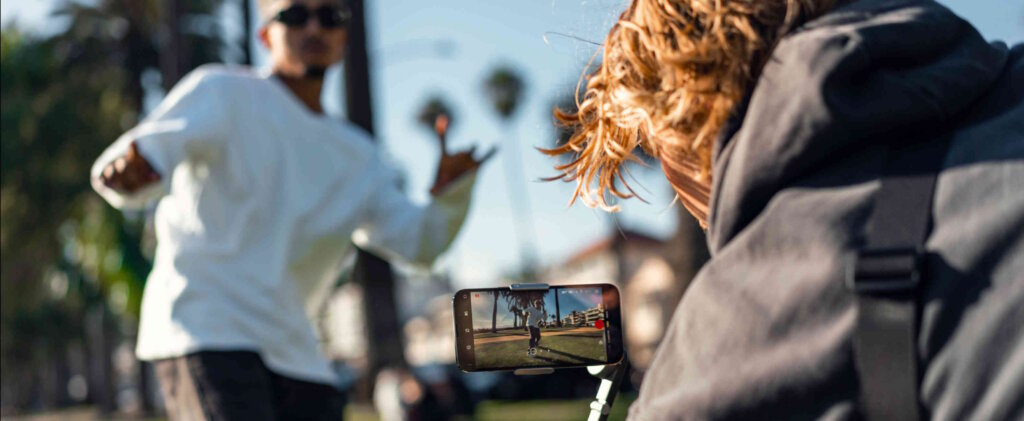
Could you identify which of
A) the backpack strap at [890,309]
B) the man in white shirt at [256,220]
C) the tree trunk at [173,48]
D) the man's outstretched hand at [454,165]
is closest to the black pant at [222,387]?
the man in white shirt at [256,220]

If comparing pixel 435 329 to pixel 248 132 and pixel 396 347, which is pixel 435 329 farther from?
pixel 248 132

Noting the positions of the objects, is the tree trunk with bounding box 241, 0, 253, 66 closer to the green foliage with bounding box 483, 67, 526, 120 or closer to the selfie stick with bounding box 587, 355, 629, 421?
the selfie stick with bounding box 587, 355, 629, 421

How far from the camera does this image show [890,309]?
38.6 inches

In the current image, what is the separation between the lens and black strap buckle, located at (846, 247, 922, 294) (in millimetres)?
964

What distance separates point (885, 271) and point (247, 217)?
249 centimetres

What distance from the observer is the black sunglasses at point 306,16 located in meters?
3.73

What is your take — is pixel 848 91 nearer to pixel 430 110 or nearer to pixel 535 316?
pixel 535 316

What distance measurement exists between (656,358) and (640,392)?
0.05 meters

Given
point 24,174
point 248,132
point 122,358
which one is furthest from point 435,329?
point 248,132

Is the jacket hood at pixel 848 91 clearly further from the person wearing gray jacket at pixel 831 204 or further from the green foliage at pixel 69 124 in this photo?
the green foliage at pixel 69 124

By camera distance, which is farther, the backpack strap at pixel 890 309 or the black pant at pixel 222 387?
the black pant at pixel 222 387

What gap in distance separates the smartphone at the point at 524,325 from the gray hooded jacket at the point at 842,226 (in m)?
0.17

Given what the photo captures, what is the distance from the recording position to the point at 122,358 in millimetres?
99688

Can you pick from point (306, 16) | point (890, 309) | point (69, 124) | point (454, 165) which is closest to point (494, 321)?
point (890, 309)
